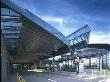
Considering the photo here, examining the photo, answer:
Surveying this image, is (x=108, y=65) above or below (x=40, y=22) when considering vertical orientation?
below

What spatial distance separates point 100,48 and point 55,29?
103 feet

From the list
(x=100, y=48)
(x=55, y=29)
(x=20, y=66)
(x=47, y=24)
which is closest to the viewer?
(x=47, y=24)

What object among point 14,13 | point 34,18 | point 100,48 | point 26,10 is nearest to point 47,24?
point 34,18

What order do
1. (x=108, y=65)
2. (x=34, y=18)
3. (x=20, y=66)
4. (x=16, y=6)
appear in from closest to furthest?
1. (x=16, y=6)
2. (x=34, y=18)
3. (x=108, y=65)
4. (x=20, y=66)

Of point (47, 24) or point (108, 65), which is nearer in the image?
point (47, 24)

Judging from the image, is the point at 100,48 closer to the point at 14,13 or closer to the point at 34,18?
the point at 34,18

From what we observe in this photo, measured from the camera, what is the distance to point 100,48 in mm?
66812

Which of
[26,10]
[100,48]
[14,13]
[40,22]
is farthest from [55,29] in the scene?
[100,48]

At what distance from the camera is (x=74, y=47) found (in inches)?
2522

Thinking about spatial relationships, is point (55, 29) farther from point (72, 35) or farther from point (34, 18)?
point (72, 35)

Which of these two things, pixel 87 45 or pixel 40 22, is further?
pixel 87 45

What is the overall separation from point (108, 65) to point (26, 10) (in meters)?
68.6

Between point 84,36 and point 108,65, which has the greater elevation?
point 84,36

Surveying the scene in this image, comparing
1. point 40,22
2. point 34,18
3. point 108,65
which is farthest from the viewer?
point 108,65
